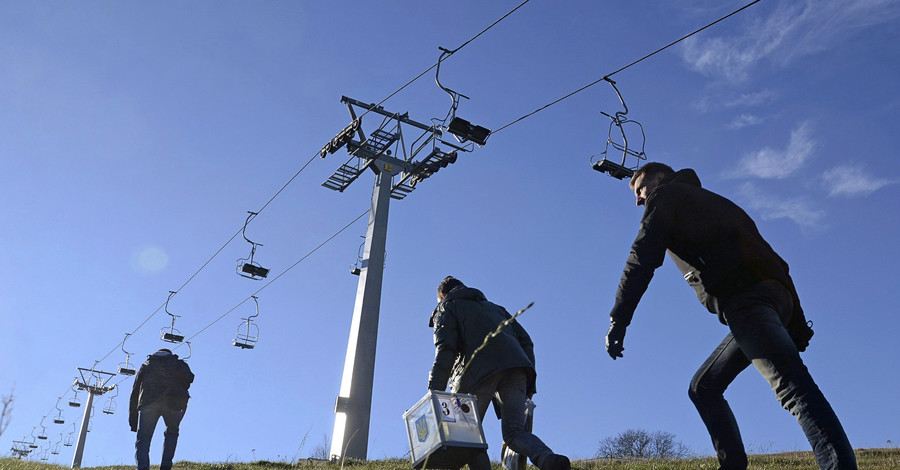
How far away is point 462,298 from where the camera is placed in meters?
6.59

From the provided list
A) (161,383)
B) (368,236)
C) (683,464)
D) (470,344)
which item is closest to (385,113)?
(368,236)

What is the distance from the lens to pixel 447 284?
6996mm

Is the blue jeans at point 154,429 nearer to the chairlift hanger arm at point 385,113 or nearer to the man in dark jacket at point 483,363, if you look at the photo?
the man in dark jacket at point 483,363

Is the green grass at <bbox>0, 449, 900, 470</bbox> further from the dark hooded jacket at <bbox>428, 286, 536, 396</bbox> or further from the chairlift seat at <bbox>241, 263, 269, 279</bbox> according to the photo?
the chairlift seat at <bbox>241, 263, 269, 279</bbox>

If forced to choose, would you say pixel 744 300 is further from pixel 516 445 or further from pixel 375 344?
pixel 375 344

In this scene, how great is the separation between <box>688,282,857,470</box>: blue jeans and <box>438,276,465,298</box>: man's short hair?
2.55m

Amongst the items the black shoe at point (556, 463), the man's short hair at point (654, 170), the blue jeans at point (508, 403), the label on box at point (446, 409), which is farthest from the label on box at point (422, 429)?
the man's short hair at point (654, 170)

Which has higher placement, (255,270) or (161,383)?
(255,270)

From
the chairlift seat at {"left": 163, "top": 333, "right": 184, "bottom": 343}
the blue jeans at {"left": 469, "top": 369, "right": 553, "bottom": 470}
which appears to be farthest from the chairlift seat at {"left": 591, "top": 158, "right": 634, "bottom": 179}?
the chairlift seat at {"left": 163, "top": 333, "right": 184, "bottom": 343}

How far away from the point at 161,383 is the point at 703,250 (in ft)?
24.2

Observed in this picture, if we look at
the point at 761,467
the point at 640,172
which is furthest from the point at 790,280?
the point at 761,467

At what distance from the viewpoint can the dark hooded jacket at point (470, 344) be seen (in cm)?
609

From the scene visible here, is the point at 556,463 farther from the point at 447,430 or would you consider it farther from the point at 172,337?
the point at 172,337

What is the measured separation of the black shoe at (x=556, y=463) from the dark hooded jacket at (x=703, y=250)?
1.18 m
